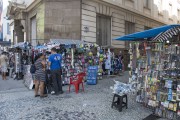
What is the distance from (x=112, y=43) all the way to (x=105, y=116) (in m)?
11.4

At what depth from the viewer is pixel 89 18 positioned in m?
14.8

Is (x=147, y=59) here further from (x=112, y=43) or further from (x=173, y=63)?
(x=112, y=43)

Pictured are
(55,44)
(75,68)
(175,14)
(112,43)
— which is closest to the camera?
(55,44)

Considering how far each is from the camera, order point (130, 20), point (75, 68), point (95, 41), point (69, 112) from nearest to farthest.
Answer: point (69, 112)
point (75, 68)
point (95, 41)
point (130, 20)

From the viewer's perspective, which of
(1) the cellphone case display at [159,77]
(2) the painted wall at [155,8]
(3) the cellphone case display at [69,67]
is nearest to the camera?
(1) the cellphone case display at [159,77]

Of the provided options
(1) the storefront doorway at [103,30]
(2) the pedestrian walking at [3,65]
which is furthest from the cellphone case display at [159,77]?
(2) the pedestrian walking at [3,65]

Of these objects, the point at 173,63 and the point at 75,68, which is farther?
the point at 75,68

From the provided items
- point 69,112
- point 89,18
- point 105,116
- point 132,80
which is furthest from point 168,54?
point 89,18

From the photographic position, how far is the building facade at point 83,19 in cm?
1427

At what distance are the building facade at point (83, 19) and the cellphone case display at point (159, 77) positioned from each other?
7866 millimetres

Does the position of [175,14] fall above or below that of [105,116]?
above

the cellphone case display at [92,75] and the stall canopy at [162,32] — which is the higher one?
the stall canopy at [162,32]

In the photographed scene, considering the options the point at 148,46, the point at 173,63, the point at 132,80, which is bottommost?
the point at 132,80

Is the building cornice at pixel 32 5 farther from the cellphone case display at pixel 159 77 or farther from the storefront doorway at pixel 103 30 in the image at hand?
the cellphone case display at pixel 159 77
